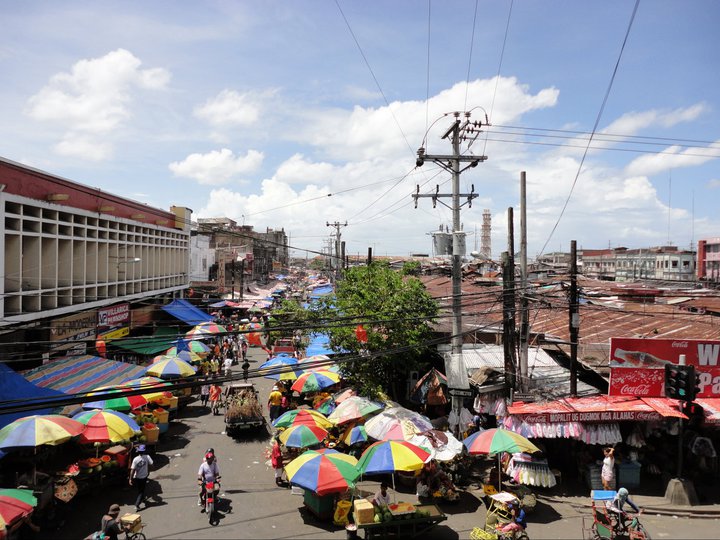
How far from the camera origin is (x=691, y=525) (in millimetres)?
11133

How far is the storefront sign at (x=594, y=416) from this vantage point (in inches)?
505

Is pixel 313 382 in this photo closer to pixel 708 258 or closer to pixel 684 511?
pixel 684 511

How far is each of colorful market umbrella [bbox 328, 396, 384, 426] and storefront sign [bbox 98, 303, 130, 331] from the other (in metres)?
12.5

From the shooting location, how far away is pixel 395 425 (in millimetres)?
12836

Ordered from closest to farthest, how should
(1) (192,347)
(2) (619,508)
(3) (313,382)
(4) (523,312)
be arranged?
(2) (619,508), (4) (523,312), (3) (313,382), (1) (192,347)

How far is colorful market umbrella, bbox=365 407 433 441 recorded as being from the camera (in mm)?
12560

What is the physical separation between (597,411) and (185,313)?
2514 cm

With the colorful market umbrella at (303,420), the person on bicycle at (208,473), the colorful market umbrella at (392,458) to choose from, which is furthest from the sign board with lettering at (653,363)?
the person on bicycle at (208,473)

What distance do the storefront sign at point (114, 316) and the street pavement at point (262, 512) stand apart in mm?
9756

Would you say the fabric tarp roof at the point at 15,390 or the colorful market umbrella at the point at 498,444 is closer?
the colorful market umbrella at the point at 498,444

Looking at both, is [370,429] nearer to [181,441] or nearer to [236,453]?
[236,453]

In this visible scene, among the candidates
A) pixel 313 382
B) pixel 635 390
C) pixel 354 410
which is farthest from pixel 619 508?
pixel 313 382

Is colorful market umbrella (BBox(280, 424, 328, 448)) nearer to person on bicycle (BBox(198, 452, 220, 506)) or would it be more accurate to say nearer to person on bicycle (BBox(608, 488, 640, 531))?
person on bicycle (BBox(198, 452, 220, 506))

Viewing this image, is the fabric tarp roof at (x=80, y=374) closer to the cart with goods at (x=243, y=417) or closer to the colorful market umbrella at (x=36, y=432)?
the colorful market umbrella at (x=36, y=432)
